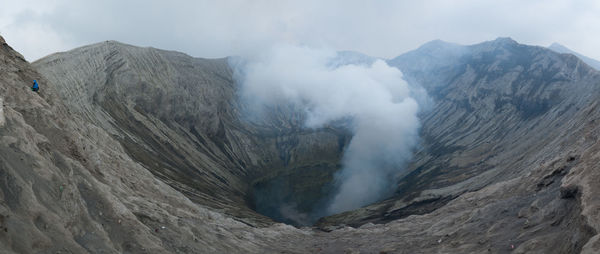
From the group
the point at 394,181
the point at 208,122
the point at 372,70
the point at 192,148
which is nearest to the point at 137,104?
the point at 192,148

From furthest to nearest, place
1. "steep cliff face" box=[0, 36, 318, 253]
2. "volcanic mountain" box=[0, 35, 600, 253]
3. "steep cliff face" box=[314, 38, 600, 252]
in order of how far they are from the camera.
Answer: "steep cliff face" box=[314, 38, 600, 252] → "volcanic mountain" box=[0, 35, 600, 253] → "steep cliff face" box=[0, 36, 318, 253]

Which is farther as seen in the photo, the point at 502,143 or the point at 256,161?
the point at 256,161

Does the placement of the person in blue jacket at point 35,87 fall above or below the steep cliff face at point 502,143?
below

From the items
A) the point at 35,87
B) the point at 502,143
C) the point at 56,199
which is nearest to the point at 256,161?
the point at 502,143

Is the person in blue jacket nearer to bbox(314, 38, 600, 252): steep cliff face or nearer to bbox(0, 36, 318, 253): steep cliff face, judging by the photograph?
bbox(0, 36, 318, 253): steep cliff face

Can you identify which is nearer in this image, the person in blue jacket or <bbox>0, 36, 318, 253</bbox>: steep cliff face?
<bbox>0, 36, 318, 253</bbox>: steep cliff face

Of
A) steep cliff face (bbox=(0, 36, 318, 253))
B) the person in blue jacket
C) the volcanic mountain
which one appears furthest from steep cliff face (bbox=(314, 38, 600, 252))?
the person in blue jacket

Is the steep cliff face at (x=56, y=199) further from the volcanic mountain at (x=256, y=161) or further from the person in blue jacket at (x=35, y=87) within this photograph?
the person in blue jacket at (x=35, y=87)

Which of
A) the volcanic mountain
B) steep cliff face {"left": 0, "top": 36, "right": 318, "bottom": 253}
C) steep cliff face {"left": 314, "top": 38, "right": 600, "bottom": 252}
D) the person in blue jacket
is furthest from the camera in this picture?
steep cliff face {"left": 314, "top": 38, "right": 600, "bottom": 252}

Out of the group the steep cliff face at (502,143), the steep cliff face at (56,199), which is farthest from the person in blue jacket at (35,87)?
the steep cliff face at (502,143)

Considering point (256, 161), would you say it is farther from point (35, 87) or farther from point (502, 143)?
point (35, 87)
